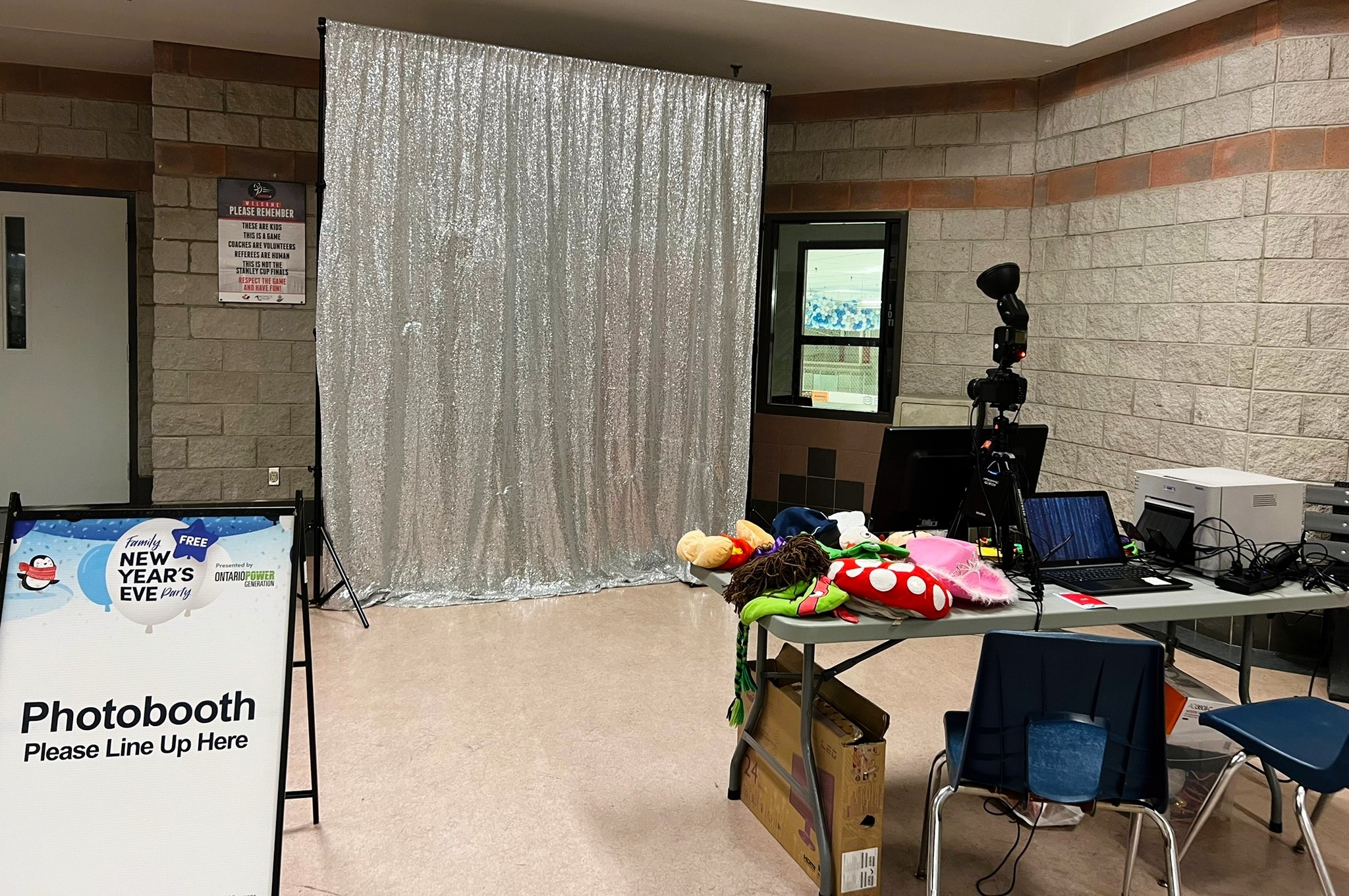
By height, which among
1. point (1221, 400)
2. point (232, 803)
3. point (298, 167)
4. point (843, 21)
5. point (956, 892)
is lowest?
point (956, 892)

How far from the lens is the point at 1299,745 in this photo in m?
2.24

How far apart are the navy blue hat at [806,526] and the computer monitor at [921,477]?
0.12m

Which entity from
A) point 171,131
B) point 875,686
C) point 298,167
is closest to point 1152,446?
point 875,686

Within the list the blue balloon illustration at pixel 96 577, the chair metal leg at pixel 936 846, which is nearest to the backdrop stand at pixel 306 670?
the blue balloon illustration at pixel 96 577

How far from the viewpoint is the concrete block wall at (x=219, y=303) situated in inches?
194

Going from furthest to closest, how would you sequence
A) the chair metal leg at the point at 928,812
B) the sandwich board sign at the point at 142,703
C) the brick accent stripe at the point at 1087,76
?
the brick accent stripe at the point at 1087,76, the chair metal leg at the point at 928,812, the sandwich board sign at the point at 142,703

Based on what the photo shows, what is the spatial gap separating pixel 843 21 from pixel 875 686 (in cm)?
286

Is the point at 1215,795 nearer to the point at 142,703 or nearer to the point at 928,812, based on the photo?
the point at 928,812

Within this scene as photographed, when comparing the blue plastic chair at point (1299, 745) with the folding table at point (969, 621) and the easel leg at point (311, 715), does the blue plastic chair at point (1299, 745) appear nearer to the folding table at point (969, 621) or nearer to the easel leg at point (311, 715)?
the folding table at point (969, 621)

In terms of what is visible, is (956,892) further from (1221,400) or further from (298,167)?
(298,167)

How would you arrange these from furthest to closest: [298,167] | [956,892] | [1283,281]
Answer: [298,167]
[1283,281]
[956,892]

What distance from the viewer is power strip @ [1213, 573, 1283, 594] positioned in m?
2.59

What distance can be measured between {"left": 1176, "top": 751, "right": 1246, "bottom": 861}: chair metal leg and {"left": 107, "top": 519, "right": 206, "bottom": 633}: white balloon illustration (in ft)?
7.69

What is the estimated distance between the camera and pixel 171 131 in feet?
16.1
